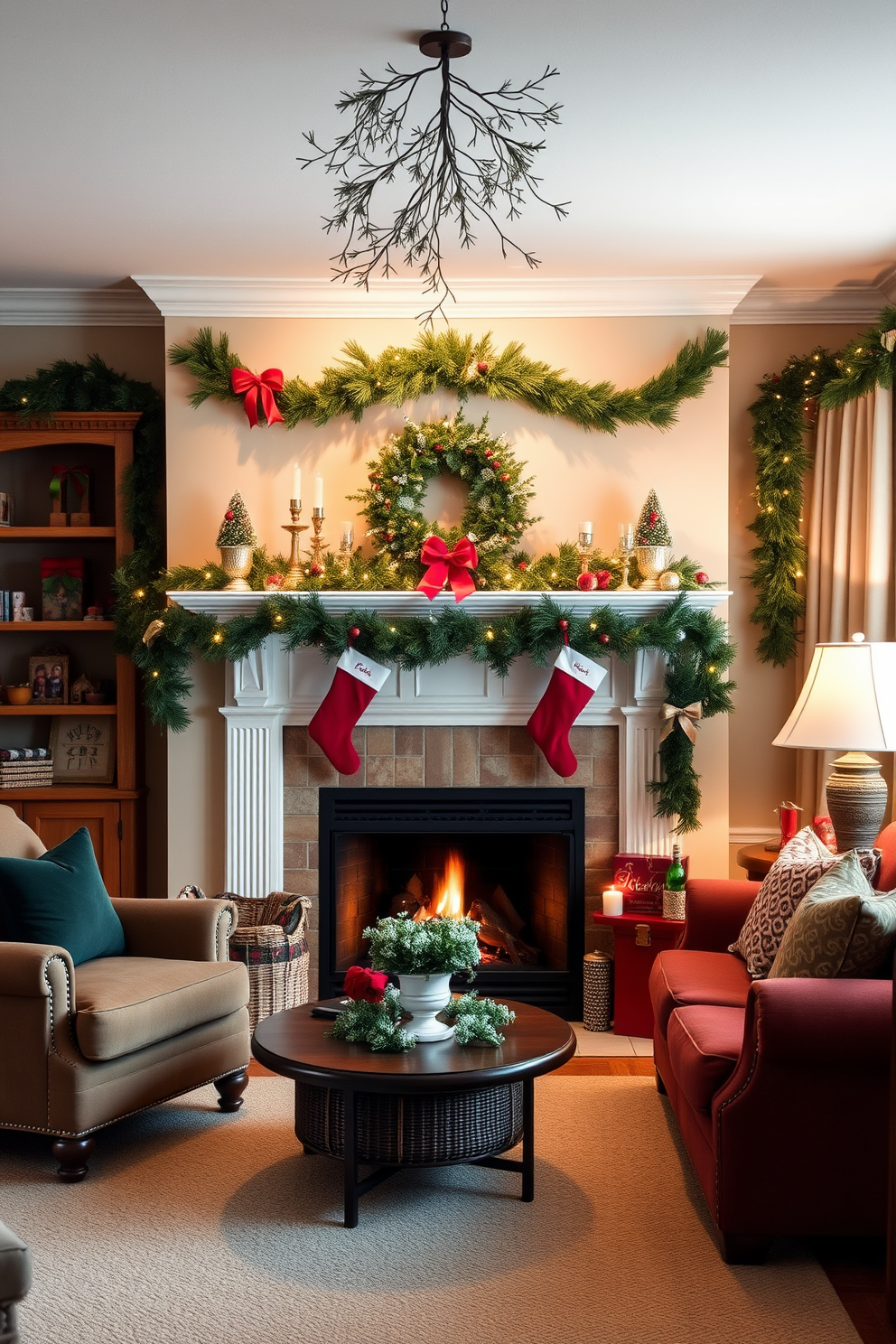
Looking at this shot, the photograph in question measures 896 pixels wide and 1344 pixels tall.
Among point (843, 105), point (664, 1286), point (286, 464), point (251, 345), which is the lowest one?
point (664, 1286)

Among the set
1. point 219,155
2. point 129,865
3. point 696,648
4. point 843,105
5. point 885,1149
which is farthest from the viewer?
point 129,865

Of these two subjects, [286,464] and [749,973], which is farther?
[286,464]

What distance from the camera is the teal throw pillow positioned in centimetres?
313

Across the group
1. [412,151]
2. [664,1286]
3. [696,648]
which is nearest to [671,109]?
[412,151]

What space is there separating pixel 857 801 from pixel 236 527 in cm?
231

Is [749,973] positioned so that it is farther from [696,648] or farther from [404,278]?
[404,278]

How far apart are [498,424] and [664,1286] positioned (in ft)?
9.92

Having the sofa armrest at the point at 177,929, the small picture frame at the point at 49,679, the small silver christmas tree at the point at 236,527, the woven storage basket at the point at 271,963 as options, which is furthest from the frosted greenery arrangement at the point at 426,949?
the small picture frame at the point at 49,679

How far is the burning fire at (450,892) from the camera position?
15.1 feet

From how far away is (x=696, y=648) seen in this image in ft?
14.1

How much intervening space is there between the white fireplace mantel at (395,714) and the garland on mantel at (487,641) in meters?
0.06

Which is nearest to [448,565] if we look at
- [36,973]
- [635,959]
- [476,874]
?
[476,874]

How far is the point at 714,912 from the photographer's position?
353cm

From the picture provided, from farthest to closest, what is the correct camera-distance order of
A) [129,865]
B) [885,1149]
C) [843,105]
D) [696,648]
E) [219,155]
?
[129,865], [696,648], [219,155], [843,105], [885,1149]
